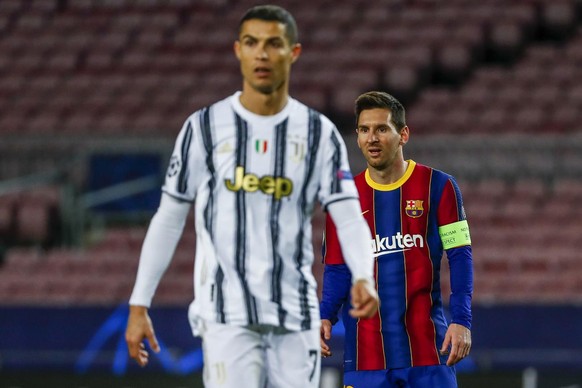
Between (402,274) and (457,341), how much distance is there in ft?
1.21

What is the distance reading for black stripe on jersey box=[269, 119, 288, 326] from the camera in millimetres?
4121

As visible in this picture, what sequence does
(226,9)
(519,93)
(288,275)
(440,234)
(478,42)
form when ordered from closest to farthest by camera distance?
Answer: (288,275) < (440,234) < (519,93) < (478,42) < (226,9)

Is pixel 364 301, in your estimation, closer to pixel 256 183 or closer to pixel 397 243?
pixel 256 183

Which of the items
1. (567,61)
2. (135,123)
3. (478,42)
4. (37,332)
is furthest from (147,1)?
(37,332)

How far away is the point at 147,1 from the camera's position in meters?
17.1

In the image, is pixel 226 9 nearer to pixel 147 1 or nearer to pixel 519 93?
pixel 147 1

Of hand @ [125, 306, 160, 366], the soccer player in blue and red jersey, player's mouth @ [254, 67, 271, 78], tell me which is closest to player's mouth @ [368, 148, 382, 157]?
the soccer player in blue and red jersey

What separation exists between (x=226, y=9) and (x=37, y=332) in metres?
6.84

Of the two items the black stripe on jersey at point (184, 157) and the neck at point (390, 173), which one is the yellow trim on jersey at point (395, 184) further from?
the black stripe on jersey at point (184, 157)

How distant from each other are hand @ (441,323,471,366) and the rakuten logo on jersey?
14.7 inches

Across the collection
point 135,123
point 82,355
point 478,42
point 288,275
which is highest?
point 478,42

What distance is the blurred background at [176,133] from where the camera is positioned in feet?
34.4

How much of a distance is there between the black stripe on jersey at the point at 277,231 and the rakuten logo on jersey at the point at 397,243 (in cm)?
129

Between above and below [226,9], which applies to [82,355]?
below
